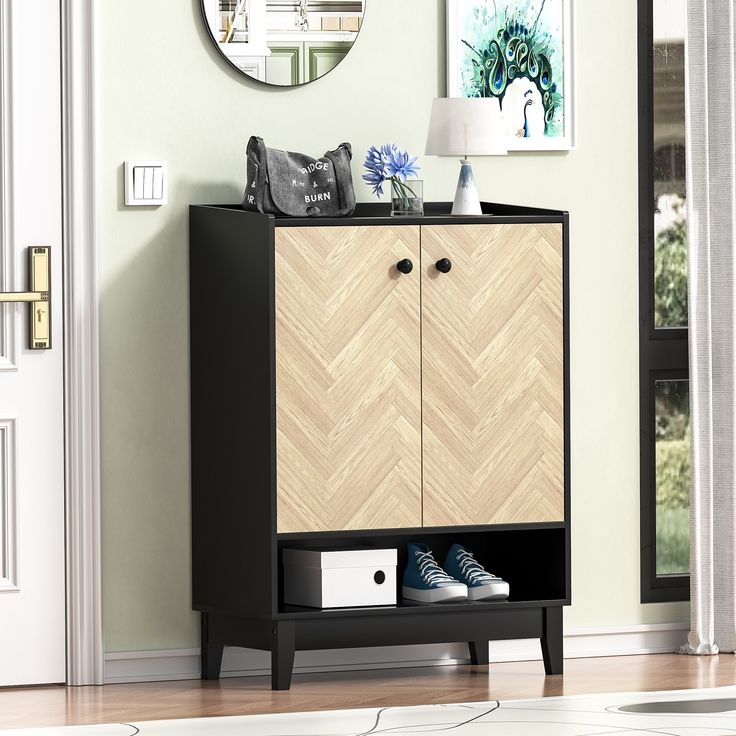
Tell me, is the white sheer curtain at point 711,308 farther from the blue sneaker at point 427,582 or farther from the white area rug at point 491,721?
the blue sneaker at point 427,582

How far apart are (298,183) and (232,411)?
23.5 inches

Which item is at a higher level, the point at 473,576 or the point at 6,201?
the point at 6,201

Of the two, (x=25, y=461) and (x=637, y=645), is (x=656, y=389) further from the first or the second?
(x=25, y=461)

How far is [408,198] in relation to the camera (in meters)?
3.60

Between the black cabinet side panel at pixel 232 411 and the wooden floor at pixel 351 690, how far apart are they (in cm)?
23

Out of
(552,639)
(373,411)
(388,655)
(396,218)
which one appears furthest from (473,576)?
(396,218)

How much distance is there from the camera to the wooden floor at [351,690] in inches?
133

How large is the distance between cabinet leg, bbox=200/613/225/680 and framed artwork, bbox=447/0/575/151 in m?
1.56

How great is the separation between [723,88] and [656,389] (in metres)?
0.87

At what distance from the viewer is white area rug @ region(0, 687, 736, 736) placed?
314 cm

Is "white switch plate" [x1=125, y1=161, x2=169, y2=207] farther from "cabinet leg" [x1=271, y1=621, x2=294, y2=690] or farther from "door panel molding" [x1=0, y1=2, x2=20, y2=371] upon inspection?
"cabinet leg" [x1=271, y1=621, x2=294, y2=690]

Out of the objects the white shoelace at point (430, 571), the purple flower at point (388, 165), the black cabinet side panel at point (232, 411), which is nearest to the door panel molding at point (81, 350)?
the black cabinet side panel at point (232, 411)

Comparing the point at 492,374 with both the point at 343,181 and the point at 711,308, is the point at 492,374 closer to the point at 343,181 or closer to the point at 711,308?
the point at 343,181

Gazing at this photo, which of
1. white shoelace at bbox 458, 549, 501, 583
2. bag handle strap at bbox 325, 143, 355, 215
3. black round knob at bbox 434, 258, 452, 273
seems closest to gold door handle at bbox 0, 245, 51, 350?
bag handle strap at bbox 325, 143, 355, 215
